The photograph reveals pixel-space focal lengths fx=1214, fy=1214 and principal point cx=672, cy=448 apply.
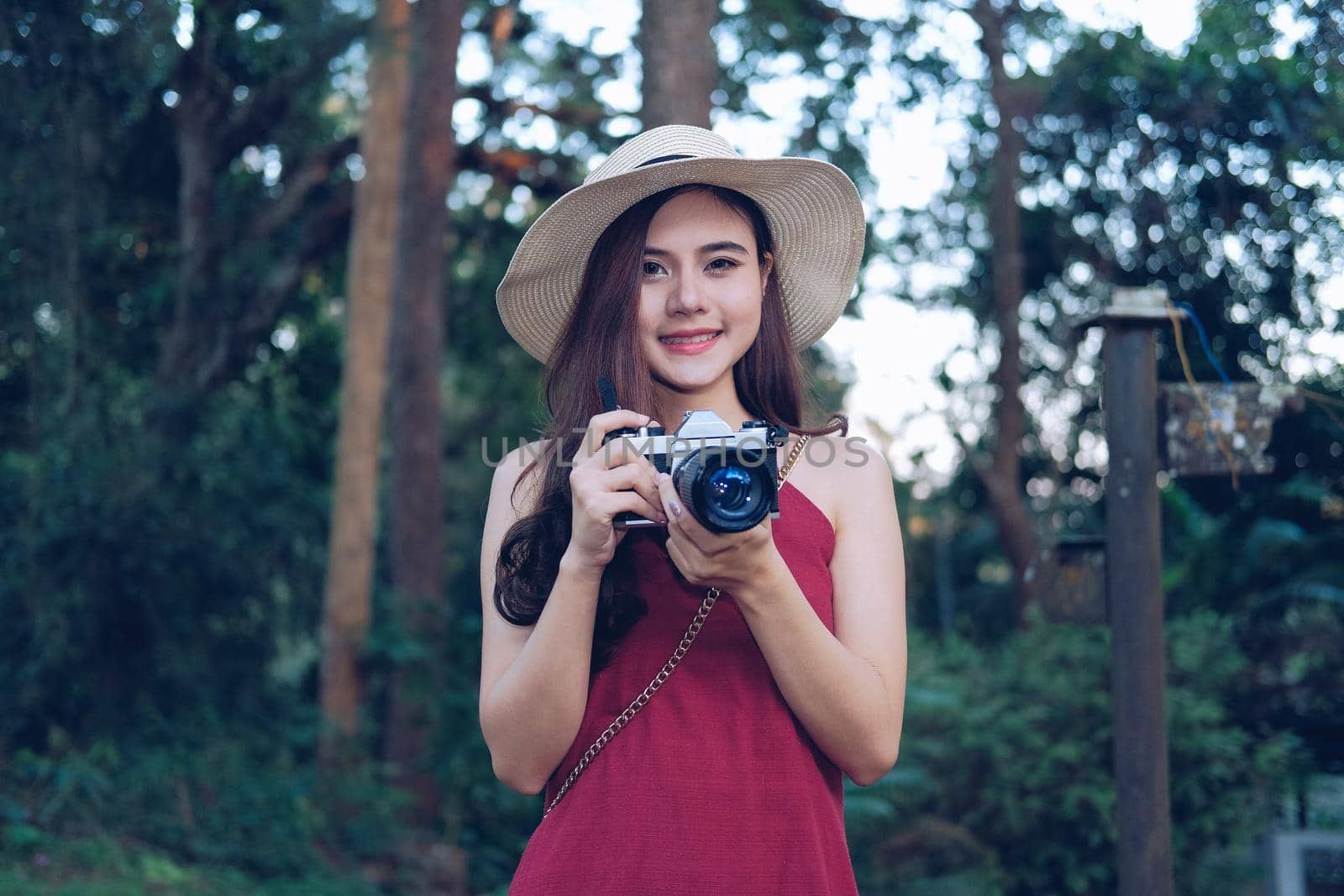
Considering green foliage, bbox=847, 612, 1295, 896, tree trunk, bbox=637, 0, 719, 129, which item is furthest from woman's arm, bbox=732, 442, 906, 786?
green foliage, bbox=847, 612, 1295, 896

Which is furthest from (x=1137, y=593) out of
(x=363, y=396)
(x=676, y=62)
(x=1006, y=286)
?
(x=1006, y=286)

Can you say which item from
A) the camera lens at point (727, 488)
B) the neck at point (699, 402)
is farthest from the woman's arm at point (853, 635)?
the neck at point (699, 402)

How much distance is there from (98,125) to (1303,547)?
30.2 feet

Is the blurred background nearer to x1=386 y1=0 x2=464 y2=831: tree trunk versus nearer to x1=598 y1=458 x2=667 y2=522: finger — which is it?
x1=386 y1=0 x2=464 y2=831: tree trunk

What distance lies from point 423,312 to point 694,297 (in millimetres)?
7834

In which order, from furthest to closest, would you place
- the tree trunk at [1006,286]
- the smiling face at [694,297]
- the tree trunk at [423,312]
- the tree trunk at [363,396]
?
the tree trunk at [1006,286], the tree trunk at [423,312], the tree trunk at [363,396], the smiling face at [694,297]

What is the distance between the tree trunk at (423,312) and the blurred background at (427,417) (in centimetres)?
3

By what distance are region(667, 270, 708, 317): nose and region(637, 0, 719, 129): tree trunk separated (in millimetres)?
2730

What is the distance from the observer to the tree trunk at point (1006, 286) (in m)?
11.7

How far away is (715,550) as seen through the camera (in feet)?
5.08

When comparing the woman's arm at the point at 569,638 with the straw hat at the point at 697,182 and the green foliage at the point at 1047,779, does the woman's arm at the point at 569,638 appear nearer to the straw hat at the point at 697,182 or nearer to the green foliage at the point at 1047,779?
the straw hat at the point at 697,182

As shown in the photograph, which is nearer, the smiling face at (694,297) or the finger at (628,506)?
the finger at (628,506)

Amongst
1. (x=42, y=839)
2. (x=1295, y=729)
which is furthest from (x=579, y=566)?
(x=1295, y=729)

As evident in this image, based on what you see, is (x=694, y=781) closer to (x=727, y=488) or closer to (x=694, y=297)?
(x=727, y=488)
